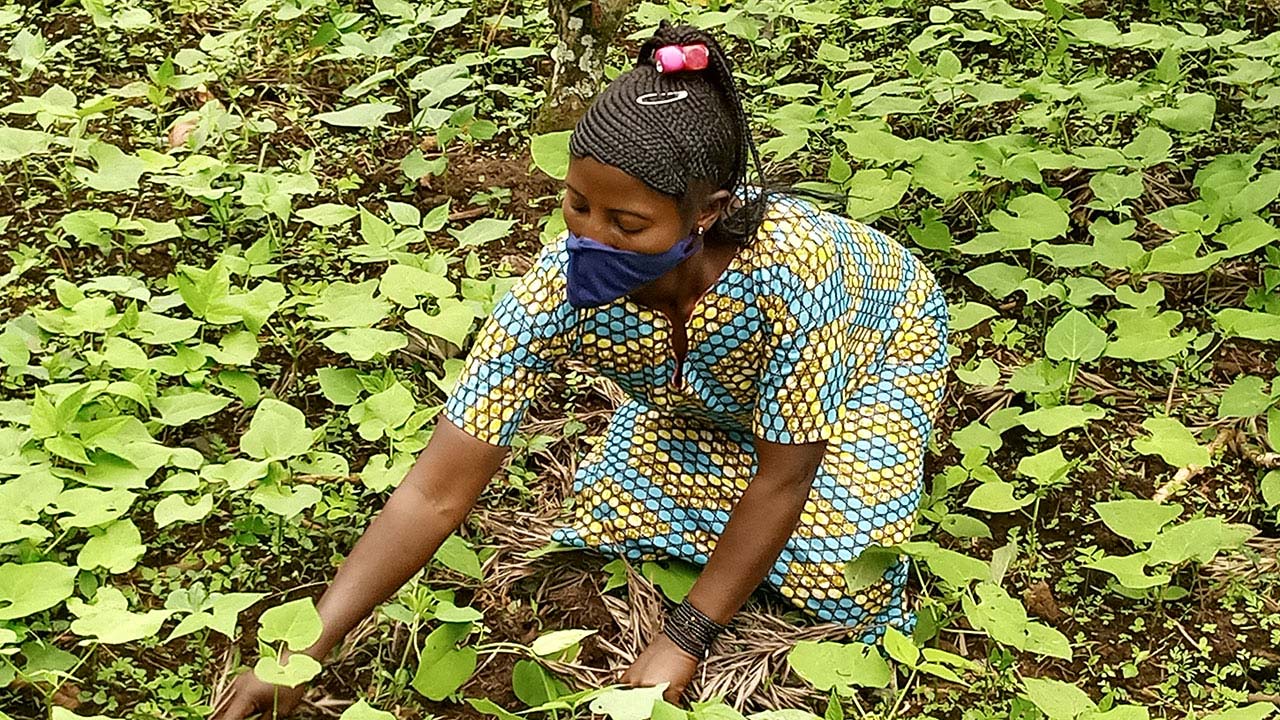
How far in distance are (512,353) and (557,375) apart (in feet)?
2.78

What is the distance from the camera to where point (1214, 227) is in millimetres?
3088

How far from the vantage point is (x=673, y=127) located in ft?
6.17

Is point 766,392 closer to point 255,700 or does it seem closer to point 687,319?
point 687,319

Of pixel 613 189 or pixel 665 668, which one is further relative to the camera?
pixel 665 668

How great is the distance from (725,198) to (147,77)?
2.57 metres

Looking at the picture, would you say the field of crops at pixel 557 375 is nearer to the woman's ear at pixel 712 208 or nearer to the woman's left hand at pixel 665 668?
the woman's left hand at pixel 665 668

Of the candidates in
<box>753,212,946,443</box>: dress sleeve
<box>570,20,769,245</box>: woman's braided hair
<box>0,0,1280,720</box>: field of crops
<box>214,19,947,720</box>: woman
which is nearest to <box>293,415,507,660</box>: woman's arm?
<box>214,19,947,720</box>: woman

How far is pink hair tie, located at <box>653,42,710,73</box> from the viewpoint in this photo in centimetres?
191

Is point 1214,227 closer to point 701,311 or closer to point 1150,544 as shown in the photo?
point 1150,544

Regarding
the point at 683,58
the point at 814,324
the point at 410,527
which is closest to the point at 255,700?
the point at 410,527

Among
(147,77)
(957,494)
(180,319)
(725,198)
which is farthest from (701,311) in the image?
(147,77)

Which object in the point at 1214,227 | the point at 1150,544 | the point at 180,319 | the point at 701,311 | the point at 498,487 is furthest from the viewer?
the point at 1214,227

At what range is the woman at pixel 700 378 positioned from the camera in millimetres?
1918

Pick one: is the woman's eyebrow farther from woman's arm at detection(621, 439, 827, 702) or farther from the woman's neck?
woman's arm at detection(621, 439, 827, 702)
